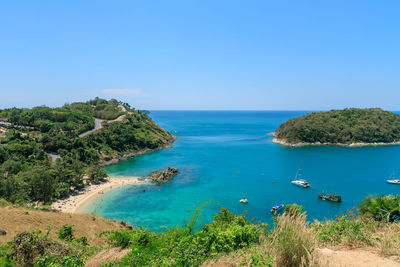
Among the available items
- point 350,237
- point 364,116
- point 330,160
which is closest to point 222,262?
point 350,237

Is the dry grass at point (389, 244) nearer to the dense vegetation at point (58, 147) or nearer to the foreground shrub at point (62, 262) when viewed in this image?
the foreground shrub at point (62, 262)

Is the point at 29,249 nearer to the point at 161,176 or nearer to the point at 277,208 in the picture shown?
the point at 277,208

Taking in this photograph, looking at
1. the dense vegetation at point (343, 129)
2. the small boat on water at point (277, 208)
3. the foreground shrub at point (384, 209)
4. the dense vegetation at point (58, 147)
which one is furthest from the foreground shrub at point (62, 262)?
the dense vegetation at point (343, 129)

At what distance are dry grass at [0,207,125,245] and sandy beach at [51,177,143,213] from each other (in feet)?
40.7

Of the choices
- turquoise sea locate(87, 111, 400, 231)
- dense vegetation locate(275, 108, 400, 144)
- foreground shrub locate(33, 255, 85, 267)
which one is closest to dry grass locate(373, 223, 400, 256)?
foreground shrub locate(33, 255, 85, 267)

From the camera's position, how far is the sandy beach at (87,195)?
3028 cm

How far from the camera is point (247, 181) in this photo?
43.6 meters

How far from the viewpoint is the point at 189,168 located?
52.4m

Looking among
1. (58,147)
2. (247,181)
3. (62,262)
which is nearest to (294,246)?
(62,262)

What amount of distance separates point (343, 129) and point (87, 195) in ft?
283

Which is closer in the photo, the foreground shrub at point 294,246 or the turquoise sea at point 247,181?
the foreground shrub at point 294,246

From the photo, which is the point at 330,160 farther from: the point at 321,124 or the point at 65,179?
the point at 65,179

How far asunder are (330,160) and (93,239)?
2350 inches

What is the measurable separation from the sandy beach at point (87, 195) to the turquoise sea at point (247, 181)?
1.65 metres
